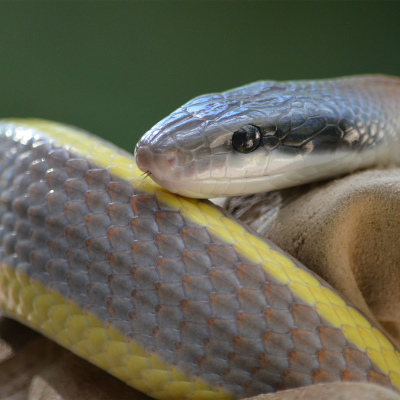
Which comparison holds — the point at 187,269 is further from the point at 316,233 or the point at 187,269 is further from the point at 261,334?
the point at 316,233

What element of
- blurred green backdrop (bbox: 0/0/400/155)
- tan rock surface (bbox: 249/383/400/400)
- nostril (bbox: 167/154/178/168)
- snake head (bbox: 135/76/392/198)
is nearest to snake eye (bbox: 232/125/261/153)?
snake head (bbox: 135/76/392/198)

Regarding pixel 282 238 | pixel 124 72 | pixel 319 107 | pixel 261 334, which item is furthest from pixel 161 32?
pixel 261 334

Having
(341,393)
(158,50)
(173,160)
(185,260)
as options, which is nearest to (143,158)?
(173,160)

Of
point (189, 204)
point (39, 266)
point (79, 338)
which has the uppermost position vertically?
point (189, 204)

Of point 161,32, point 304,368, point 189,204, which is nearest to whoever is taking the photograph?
point 304,368

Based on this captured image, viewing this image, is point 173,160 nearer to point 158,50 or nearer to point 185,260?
point 185,260

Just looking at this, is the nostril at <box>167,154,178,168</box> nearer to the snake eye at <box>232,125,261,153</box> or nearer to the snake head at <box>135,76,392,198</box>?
the snake head at <box>135,76,392,198</box>

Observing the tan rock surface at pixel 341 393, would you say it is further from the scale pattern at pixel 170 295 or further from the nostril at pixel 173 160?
the nostril at pixel 173 160

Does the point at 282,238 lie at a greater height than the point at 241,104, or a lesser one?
lesser

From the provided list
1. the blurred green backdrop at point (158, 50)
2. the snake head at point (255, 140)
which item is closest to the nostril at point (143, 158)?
the snake head at point (255, 140)
